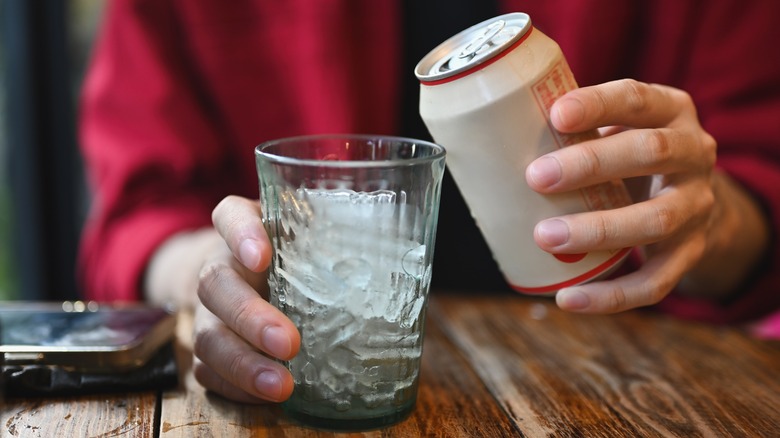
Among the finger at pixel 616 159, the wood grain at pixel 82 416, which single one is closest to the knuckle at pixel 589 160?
the finger at pixel 616 159

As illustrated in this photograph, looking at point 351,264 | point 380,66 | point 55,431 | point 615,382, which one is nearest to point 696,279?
point 615,382

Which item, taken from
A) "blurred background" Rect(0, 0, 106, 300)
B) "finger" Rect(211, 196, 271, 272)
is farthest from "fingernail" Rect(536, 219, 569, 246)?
"blurred background" Rect(0, 0, 106, 300)

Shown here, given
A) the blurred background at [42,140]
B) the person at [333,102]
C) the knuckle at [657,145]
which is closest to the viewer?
the knuckle at [657,145]

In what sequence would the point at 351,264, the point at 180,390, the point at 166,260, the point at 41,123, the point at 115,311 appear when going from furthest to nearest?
the point at 41,123 → the point at 166,260 → the point at 115,311 → the point at 180,390 → the point at 351,264

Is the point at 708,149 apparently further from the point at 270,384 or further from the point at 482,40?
the point at 270,384

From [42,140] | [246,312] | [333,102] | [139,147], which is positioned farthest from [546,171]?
[42,140]

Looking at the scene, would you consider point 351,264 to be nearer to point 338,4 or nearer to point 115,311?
point 115,311

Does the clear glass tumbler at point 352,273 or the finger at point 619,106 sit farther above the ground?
the finger at point 619,106

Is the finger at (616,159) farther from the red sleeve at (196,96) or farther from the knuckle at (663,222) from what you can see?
the red sleeve at (196,96)
